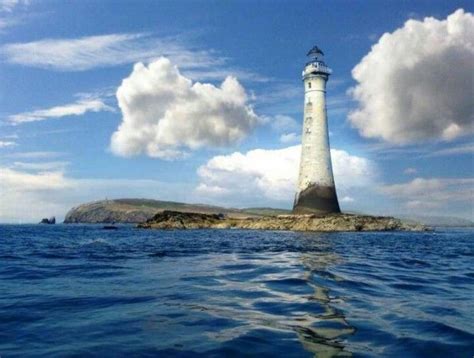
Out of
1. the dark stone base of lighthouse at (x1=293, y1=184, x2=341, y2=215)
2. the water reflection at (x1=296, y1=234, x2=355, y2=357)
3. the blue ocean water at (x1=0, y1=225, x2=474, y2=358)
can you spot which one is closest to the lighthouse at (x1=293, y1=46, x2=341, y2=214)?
the dark stone base of lighthouse at (x1=293, y1=184, x2=341, y2=215)

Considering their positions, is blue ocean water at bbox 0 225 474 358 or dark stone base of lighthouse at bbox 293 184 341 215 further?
dark stone base of lighthouse at bbox 293 184 341 215

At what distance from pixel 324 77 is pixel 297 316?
73052mm

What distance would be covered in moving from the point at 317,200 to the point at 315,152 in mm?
8114

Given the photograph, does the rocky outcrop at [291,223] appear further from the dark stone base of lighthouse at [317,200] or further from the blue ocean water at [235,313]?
the blue ocean water at [235,313]

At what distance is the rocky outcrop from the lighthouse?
2.68 meters

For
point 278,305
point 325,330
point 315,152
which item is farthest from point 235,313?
point 315,152

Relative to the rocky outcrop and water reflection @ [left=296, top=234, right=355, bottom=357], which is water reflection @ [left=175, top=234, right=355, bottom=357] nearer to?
water reflection @ [left=296, top=234, right=355, bottom=357]

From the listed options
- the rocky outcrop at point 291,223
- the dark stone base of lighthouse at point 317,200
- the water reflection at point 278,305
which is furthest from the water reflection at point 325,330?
the dark stone base of lighthouse at point 317,200

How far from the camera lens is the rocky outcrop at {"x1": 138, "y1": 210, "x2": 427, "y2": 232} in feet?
244

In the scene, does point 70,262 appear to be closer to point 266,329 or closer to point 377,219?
point 266,329

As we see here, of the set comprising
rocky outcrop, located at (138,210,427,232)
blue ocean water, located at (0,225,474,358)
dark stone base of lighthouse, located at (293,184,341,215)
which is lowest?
blue ocean water, located at (0,225,474,358)

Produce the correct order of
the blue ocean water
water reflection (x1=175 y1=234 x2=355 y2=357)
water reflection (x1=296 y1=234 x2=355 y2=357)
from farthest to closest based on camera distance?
water reflection (x1=175 y1=234 x2=355 y2=357) → the blue ocean water → water reflection (x1=296 y1=234 x2=355 y2=357)

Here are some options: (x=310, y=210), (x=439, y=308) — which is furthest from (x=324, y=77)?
(x=439, y=308)

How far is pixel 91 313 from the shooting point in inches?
382
